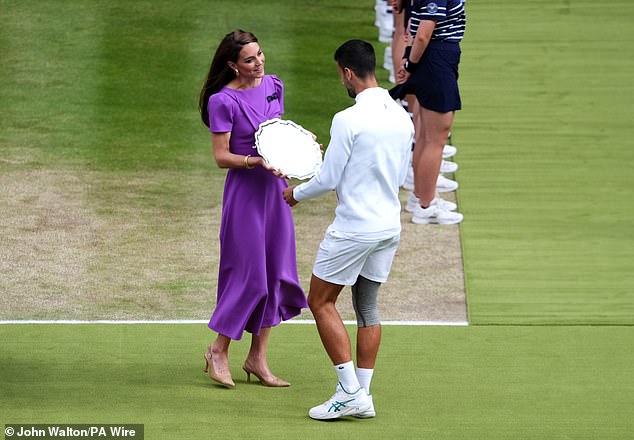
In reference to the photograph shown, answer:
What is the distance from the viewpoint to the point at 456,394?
26.5ft

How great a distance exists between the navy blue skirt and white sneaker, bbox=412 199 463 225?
87 centimetres

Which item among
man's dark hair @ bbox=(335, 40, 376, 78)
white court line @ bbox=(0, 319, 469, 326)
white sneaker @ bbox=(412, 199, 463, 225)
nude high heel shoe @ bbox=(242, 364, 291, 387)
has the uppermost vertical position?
man's dark hair @ bbox=(335, 40, 376, 78)

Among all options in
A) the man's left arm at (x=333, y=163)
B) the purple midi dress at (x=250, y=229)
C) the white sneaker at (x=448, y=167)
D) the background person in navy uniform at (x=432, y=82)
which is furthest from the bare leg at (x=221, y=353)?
the white sneaker at (x=448, y=167)

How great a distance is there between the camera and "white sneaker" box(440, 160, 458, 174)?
1259 centimetres

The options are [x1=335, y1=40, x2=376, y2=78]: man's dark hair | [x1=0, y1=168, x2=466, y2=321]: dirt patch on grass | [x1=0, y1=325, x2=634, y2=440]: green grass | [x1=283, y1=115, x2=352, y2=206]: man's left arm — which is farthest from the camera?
[x1=0, y1=168, x2=466, y2=321]: dirt patch on grass

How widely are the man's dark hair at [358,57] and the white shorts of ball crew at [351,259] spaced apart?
0.92m

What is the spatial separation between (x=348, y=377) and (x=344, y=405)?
0.52 feet

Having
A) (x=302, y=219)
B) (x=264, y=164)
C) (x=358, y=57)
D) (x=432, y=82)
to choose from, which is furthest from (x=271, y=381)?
(x=432, y=82)

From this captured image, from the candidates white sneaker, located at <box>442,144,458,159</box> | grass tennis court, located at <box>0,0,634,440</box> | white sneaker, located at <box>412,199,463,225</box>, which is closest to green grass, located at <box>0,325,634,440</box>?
grass tennis court, located at <box>0,0,634,440</box>

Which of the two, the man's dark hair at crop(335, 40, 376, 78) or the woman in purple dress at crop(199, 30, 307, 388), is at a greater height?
the man's dark hair at crop(335, 40, 376, 78)

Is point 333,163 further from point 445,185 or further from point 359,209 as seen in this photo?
point 445,185

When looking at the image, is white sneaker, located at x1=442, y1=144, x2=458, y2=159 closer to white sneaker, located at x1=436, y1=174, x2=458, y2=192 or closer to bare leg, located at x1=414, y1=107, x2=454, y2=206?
white sneaker, located at x1=436, y1=174, x2=458, y2=192

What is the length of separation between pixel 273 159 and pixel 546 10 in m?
10.0

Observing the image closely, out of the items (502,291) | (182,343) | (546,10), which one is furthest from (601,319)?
(546,10)
